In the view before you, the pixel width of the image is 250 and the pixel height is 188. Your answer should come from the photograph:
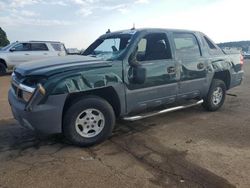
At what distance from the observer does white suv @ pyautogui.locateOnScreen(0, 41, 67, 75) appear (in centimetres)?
1633

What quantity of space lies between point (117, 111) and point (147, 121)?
1.19 meters

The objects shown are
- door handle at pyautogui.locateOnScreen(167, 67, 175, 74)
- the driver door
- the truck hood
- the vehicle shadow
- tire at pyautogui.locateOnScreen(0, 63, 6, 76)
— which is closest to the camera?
the vehicle shadow

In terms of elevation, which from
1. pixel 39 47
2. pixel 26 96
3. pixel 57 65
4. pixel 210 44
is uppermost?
pixel 210 44

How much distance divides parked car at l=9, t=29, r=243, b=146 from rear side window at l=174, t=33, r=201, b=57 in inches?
0.9

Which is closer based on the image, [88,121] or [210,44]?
[88,121]

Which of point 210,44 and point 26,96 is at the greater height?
point 210,44

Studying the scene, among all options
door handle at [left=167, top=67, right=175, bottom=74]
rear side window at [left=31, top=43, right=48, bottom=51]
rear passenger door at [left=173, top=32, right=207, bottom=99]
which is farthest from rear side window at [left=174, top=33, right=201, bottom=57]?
rear side window at [left=31, top=43, right=48, bottom=51]

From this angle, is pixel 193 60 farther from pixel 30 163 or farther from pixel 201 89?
pixel 30 163

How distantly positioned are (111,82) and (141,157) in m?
1.27

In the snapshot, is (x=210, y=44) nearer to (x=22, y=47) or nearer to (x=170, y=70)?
(x=170, y=70)

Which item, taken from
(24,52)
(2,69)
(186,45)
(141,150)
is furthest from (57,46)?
(141,150)

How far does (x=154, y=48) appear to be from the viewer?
571cm

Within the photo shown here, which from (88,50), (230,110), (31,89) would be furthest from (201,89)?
(31,89)

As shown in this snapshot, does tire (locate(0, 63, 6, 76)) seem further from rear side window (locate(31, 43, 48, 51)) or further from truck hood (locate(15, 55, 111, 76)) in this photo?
truck hood (locate(15, 55, 111, 76))
